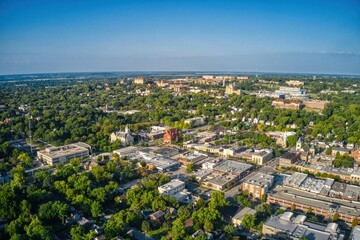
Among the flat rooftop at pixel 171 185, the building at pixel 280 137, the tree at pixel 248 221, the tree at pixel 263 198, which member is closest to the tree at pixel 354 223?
the tree at pixel 263 198

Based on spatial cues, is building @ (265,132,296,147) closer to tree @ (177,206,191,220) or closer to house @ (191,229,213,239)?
tree @ (177,206,191,220)

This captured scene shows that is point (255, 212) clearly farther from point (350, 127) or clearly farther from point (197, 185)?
point (350, 127)

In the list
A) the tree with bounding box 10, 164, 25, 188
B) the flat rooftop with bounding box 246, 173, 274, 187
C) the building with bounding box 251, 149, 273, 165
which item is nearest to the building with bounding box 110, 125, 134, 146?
the tree with bounding box 10, 164, 25, 188

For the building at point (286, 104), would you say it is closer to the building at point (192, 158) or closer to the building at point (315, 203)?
the building at point (192, 158)

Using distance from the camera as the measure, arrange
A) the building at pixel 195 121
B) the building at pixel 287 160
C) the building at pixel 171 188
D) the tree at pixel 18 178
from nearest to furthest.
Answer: the building at pixel 171 188 → the tree at pixel 18 178 → the building at pixel 287 160 → the building at pixel 195 121

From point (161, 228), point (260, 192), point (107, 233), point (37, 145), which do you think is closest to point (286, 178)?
point (260, 192)

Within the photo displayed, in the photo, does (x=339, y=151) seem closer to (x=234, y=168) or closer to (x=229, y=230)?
(x=234, y=168)
